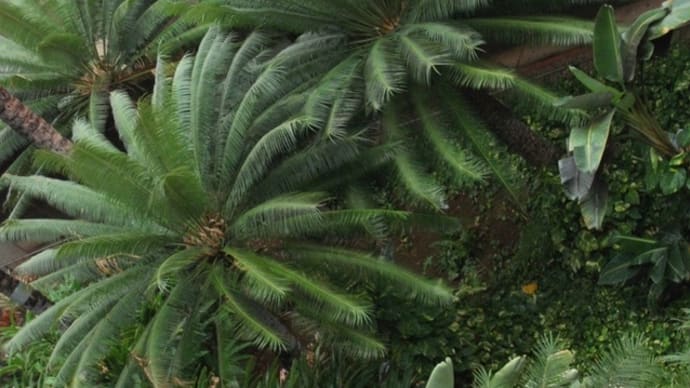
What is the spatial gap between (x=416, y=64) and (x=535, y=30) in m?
0.73

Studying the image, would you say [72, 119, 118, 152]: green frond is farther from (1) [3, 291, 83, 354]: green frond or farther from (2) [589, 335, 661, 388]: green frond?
(2) [589, 335, 661, 388]: green frond

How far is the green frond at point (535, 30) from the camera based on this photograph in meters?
5.20

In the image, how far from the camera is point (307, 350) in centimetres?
573

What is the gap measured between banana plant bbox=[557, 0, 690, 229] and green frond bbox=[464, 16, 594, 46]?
10.6 inches

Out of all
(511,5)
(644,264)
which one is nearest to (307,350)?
(644,264)

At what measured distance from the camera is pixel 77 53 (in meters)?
7.75

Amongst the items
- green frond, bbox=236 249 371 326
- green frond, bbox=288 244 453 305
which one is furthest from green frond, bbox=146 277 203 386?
green frond, bbox=288 244 453 305

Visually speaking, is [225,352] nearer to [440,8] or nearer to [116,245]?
[116,245]

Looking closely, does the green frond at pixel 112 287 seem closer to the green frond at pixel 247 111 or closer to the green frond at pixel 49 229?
the green frond at pixel 49 229

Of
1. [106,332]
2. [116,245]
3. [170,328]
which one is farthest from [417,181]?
[106,332]

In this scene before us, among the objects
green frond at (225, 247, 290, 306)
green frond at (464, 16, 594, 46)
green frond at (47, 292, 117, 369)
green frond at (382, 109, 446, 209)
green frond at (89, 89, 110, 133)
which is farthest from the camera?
green frond at (89, 89, 110, 133)

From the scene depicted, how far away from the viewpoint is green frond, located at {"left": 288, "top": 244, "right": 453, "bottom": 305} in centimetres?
493

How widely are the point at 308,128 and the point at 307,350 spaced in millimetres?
1402

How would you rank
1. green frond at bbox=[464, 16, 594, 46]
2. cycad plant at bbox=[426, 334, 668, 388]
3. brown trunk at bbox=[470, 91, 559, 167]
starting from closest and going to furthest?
cycad plant at bbox=[426, 334, 668, 388] < green frond at bbox=[464, 16, 594, 46] < brown trunk at bbox=[470, 91, 559, 167]
